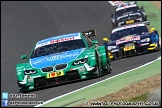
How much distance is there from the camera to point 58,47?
12.3 metres

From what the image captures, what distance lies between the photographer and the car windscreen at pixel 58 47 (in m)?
12.1

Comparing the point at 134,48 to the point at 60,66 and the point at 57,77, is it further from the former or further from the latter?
the point at 57,77

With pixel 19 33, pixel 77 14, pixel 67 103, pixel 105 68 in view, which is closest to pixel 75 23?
pixel 77 14

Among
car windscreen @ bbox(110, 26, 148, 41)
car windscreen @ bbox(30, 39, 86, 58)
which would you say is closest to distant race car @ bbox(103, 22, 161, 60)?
car windscreen @ bbox(110, 26, 148, 41)

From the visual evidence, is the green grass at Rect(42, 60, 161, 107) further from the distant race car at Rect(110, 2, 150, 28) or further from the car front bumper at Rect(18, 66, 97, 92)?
the distant race car at Rect(110, 2, 150, 28)

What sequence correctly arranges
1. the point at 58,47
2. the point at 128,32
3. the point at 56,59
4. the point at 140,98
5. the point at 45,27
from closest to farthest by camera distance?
the point at 140,98, the point at 56,59, the point at 58,47, the point at 128,32, the point at 45,27

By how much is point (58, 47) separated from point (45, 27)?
1277cm

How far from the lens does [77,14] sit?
29.7 m

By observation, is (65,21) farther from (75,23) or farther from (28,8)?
(28,8)

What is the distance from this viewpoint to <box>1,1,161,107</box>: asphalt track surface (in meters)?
13.4

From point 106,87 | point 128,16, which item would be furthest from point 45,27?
point 106,87

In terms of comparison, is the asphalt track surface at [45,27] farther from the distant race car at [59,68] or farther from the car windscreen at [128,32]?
the car windscreen at [128,32]

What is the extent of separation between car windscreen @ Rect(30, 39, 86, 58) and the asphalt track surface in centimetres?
95

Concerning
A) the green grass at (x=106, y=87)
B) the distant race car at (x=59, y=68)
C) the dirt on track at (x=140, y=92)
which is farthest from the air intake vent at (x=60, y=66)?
the dirt on track at (x=140, y=92)
